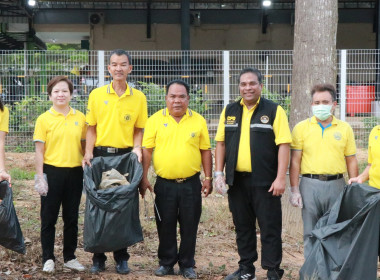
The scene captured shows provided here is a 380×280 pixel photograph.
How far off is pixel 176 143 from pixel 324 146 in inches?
48.9

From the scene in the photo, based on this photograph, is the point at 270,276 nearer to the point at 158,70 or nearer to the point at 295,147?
the point at 295,147

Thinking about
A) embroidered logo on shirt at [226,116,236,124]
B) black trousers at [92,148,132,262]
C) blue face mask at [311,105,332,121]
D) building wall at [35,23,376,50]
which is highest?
building wall at [35,23,376,50]

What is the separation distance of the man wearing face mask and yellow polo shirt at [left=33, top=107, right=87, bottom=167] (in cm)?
188

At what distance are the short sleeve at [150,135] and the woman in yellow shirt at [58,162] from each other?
57 cm

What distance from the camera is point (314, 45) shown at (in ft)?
22.7

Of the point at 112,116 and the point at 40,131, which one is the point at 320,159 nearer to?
the point at 112,116

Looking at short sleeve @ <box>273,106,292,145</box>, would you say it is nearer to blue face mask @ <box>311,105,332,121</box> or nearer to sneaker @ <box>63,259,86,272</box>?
blue face mask @ <box>311,105,332,121</box>

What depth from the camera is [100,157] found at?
17.4ft

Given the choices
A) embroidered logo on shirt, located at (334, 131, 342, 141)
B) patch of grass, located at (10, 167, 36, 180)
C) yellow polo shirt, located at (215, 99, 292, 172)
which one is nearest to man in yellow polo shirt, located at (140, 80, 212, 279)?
yellow polo shirt, located at (215, 99, 292, 172)

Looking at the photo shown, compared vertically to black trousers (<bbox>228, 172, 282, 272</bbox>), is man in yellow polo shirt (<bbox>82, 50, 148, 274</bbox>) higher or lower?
higher

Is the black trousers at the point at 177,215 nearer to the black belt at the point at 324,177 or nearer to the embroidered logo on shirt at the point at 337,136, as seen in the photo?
the black belt at the point at 324,177

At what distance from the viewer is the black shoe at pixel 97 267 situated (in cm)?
545

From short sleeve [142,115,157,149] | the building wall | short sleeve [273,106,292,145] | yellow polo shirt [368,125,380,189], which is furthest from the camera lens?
the building wall

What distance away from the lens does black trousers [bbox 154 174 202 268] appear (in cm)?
534
